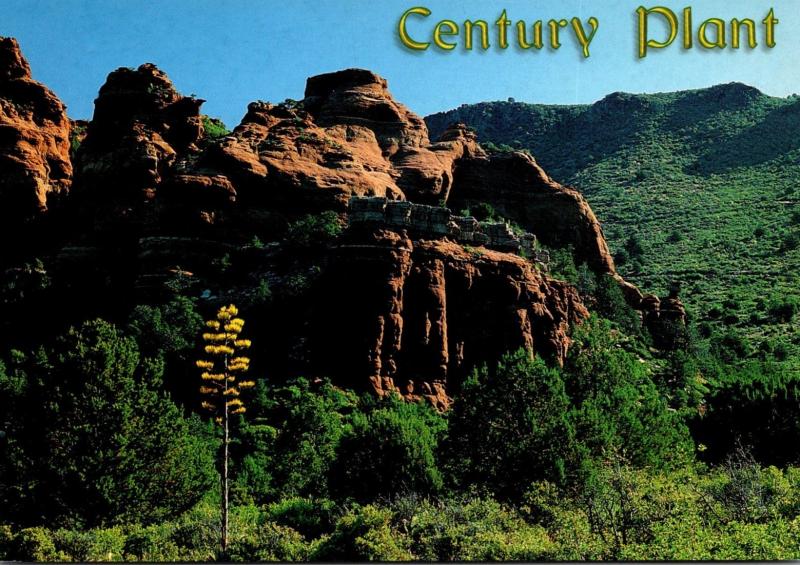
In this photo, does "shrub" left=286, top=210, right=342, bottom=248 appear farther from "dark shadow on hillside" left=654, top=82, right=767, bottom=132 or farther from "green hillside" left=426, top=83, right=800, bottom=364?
"dark shadow on hillside" left=654, top=82, right=767, bottom=132

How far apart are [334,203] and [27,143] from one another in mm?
24517

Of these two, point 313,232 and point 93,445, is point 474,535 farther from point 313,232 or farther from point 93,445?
point 313,232

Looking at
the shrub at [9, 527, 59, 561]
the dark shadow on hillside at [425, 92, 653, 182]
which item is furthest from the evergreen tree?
the dark shadow on hillside at [425, 92, 653, 182]

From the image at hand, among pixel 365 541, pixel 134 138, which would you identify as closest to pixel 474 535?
pixel 365 541

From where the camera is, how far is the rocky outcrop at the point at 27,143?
60.3 m

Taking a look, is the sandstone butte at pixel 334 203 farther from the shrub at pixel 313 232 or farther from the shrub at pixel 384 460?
the shrub at pixel 384 460

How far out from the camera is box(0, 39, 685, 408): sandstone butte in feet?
143

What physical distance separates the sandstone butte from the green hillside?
918cm

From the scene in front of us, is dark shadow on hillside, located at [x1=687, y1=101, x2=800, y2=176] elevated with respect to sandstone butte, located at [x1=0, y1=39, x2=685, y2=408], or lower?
elevated

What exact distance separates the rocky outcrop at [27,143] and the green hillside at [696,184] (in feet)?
146

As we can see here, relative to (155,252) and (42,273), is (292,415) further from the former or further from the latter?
(42,273)

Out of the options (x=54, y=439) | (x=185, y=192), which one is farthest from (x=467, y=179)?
(x=54, y=439)

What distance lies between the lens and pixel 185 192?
53.5m

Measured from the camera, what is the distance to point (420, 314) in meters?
44.2
